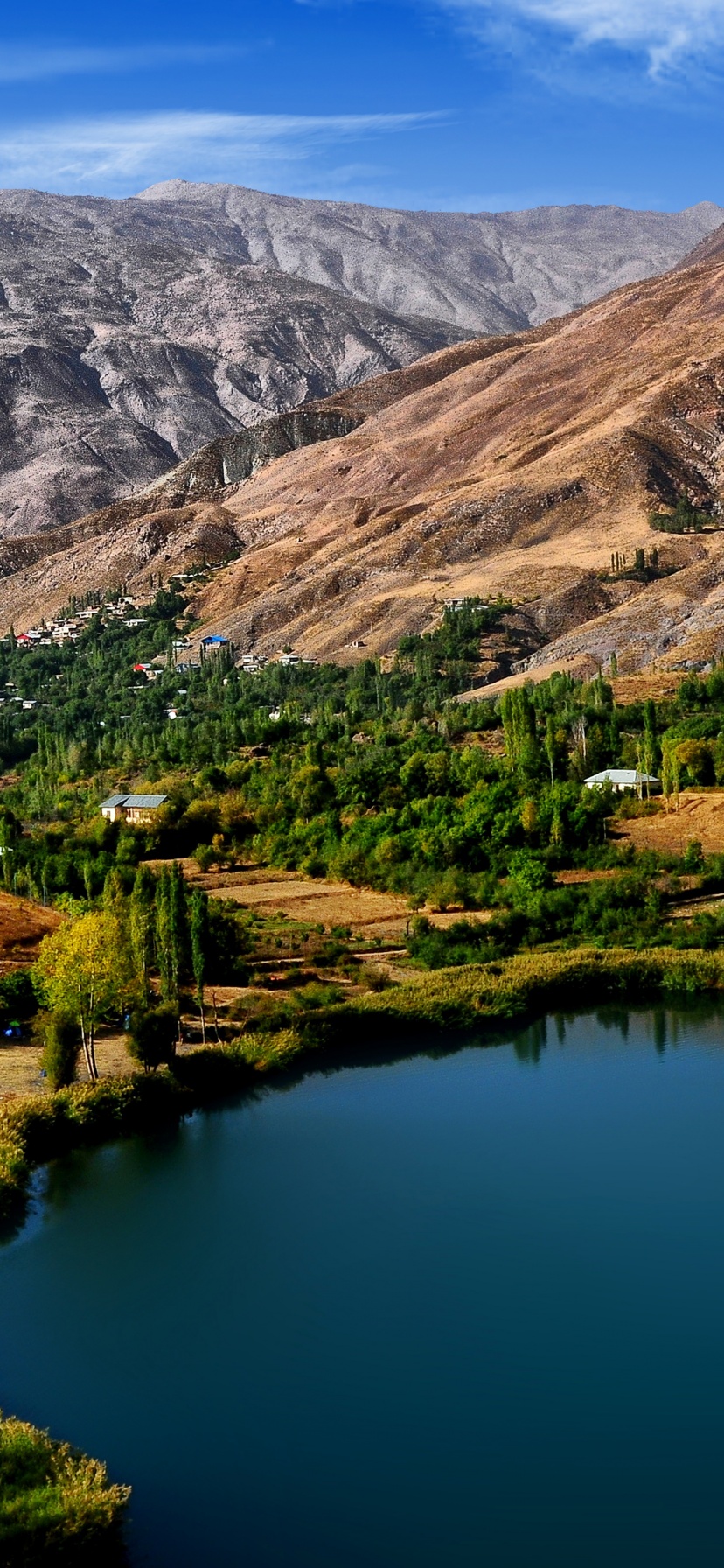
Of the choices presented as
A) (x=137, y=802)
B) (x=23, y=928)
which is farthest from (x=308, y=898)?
(x=137, y=802)

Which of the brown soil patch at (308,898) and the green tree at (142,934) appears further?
the brown soil patch at (308,898)

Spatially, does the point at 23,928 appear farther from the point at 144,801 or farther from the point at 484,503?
the point at 484,503

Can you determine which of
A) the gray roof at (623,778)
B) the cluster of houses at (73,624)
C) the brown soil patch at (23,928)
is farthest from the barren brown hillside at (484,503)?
the brown soil patch at (23,928)

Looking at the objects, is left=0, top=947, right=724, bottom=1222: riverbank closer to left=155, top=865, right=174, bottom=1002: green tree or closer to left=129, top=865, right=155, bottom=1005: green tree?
left=155, top=865, right=174, bottom=1002: green tree

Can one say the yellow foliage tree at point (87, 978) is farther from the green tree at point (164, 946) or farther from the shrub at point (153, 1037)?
the green tree at point (164, 946)

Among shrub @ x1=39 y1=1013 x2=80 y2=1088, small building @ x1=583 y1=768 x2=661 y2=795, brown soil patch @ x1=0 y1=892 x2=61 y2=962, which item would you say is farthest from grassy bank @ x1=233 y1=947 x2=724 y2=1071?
small building @ x1=583 y1=768 x2=661 y2=795

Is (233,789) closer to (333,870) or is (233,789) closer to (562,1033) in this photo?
(333,870)
